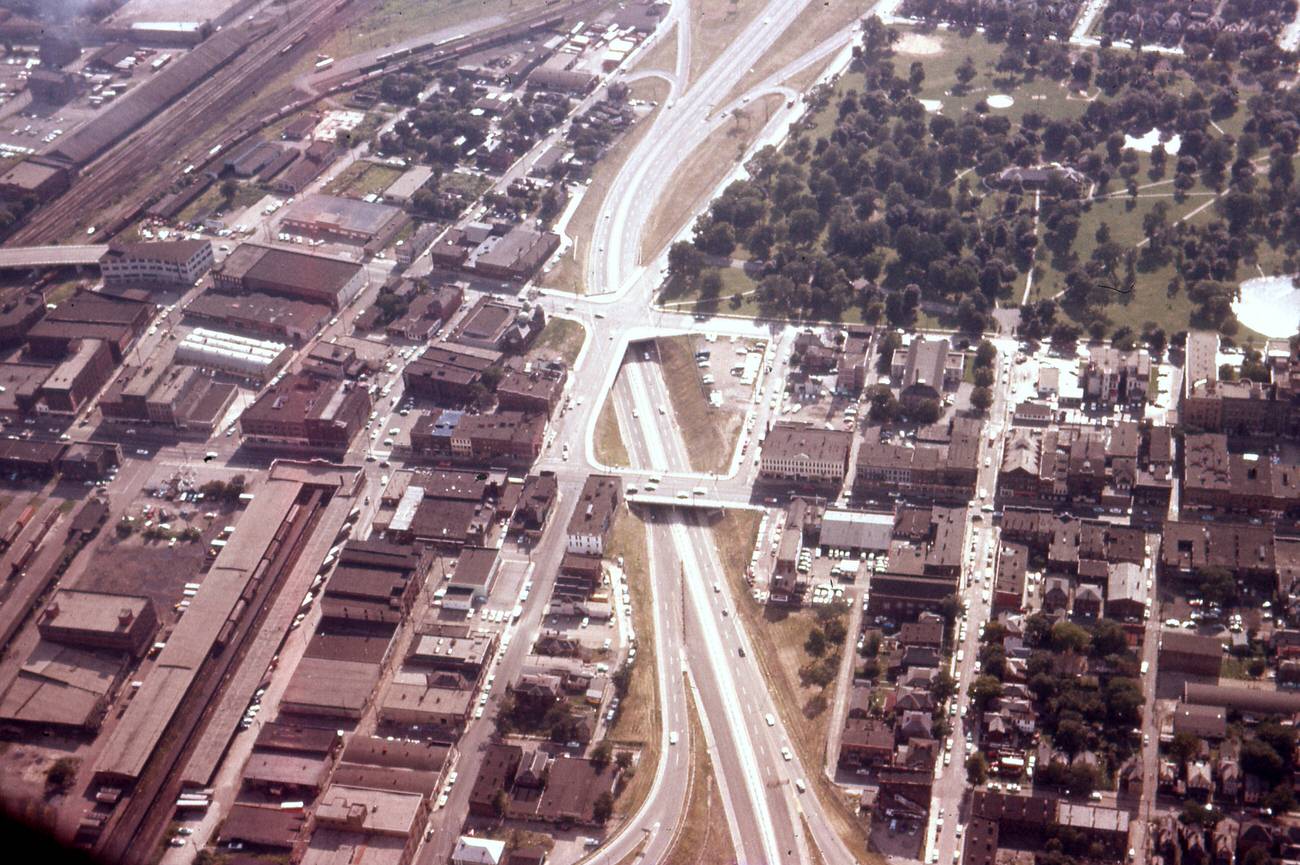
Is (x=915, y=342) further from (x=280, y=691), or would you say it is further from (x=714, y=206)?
(x=280, y=691)

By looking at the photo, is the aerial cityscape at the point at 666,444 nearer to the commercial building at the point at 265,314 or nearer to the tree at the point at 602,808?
the commercial building at the point at 265,314

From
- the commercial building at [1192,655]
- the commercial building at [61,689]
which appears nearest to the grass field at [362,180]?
the commercial building at [61,689]

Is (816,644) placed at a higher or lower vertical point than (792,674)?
higher

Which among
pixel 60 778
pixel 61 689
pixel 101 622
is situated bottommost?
pixel 60 778

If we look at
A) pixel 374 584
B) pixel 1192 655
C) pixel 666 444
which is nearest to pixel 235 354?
pixel 374 584

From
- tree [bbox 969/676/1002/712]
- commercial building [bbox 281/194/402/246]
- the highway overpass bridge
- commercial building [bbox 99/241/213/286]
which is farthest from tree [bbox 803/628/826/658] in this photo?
the highway overpass bridge

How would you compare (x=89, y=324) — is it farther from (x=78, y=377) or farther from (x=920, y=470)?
(x=920, y=470)
